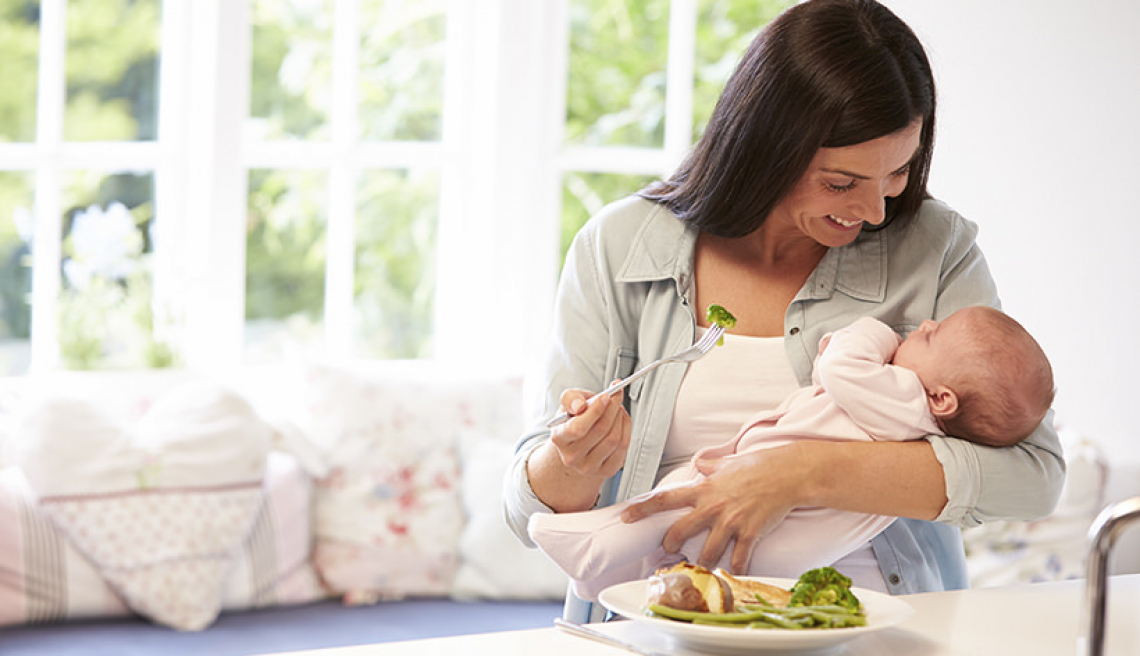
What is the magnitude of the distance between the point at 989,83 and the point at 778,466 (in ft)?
6.19

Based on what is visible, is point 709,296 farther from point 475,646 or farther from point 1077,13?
point 1077,13

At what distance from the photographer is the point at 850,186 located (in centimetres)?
149

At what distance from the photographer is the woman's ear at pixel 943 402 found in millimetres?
1437

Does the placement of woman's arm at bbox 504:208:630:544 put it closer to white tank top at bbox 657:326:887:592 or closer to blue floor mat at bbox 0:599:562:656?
white tank top at bbox 657:326:887:592

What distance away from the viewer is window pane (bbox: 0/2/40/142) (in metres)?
2.81

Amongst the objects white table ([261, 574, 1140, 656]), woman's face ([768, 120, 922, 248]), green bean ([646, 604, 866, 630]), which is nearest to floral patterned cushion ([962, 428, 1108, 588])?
white table ([261, 574, 1140, 656])

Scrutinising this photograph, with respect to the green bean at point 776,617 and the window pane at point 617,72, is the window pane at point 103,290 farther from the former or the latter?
the green bean at point 776,617

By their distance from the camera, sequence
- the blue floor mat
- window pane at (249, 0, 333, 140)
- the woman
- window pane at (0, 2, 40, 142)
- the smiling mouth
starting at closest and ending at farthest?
the woman → the smiling mouth → the blue floor mat → window pane at (0, 2, 40, 142) → window pane at (249, 0, 333, 140)

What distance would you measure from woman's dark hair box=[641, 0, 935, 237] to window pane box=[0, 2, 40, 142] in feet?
6.38

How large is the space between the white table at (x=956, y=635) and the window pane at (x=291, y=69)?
7.35ft

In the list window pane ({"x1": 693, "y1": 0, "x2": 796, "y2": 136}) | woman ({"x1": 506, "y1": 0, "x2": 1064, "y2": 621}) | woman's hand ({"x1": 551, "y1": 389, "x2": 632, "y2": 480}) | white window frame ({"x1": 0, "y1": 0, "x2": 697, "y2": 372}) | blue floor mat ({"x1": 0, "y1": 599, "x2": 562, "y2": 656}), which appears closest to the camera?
woman's hand ({"x1": 551, "y1": 389, "x2": 632, "y2": 480})

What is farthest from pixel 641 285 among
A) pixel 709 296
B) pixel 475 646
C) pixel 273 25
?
pixel 273 25

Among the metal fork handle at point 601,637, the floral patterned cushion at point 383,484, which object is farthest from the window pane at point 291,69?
the metal fork handle at point 601,637

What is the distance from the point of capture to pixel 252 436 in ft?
8.66
